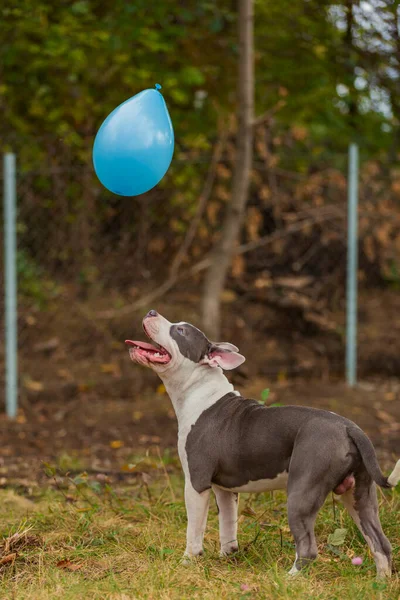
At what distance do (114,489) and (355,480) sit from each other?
2237mm

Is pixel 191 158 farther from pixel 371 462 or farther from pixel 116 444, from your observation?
pixel 371 462

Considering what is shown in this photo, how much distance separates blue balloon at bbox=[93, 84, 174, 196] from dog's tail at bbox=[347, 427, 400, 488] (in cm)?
174

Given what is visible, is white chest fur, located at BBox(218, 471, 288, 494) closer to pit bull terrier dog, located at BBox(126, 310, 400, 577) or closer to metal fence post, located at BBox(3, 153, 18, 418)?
pit bull terrier dog, located at BBox(126, 310, 400, 577)

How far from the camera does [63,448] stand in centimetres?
652

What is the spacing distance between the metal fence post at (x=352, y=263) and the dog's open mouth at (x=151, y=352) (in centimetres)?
505

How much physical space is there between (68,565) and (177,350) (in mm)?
1055

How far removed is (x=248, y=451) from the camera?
3.48 m

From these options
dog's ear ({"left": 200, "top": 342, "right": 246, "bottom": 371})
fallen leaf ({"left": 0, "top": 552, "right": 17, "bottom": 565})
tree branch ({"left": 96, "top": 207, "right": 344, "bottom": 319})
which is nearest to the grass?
fallen leaf ({"left": 0, "top": 552, "right": 17, "bottom": 565})

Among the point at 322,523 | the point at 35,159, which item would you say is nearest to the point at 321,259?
the point at 35,159

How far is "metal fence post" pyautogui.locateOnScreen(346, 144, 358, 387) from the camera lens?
331 inches

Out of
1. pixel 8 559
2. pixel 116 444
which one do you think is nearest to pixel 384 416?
pixel 116 444

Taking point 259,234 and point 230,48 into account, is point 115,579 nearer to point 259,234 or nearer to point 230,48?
point 259,234

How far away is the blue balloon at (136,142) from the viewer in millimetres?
4109

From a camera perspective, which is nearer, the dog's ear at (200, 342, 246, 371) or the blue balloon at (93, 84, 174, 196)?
the dog's ear at (200, 342, 246, 371)
